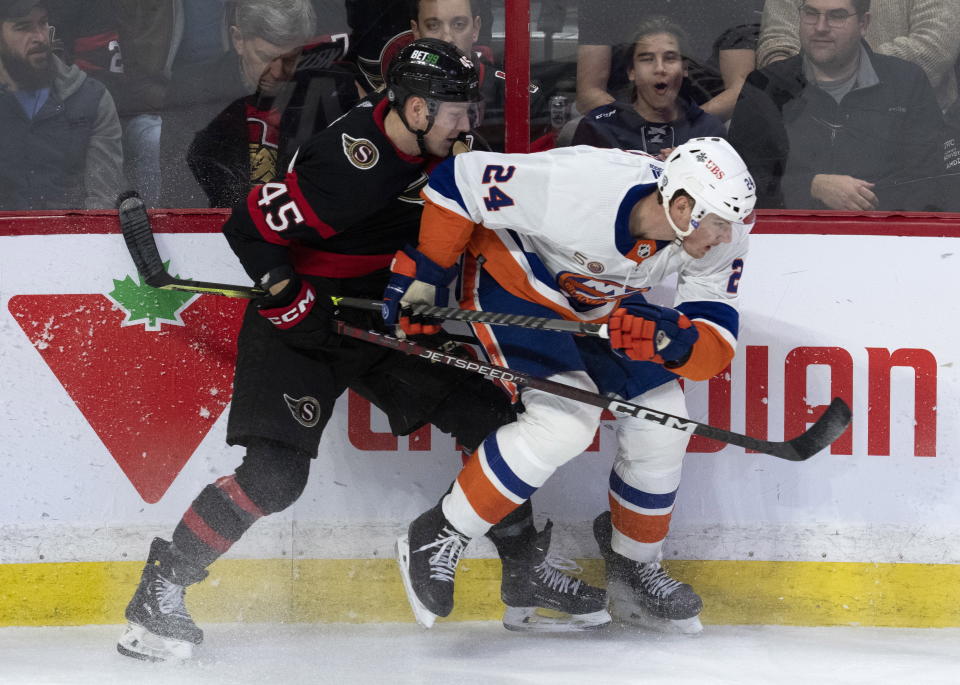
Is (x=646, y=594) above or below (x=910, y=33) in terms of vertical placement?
below

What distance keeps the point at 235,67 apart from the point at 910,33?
1.65m

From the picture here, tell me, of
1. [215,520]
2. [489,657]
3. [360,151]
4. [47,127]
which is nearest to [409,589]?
[489,657]

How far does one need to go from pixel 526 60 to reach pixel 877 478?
1.39 meters

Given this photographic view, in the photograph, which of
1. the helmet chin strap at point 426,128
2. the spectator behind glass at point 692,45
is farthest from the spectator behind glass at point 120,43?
the spectator behind glass at point 692,45

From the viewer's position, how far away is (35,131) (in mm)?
2734

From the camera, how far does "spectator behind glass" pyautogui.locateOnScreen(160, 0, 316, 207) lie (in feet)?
8.73

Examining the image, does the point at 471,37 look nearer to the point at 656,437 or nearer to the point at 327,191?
the point at 327,191

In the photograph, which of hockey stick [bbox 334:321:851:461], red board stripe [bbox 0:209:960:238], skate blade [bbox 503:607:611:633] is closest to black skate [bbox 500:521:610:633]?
skate blade [bbox 503:607:611:633]

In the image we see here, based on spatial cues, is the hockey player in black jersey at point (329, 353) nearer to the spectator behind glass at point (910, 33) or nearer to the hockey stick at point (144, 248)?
the hockey stick at point (144, 248)

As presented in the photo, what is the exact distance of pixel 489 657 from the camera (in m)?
2.59

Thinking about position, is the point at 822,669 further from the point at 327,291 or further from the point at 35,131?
the point at 35,131

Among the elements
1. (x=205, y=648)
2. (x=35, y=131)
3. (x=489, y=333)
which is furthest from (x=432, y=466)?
(x=35, y=131)

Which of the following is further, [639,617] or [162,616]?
[639,617]

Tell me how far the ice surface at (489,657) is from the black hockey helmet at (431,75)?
A: 129cm
